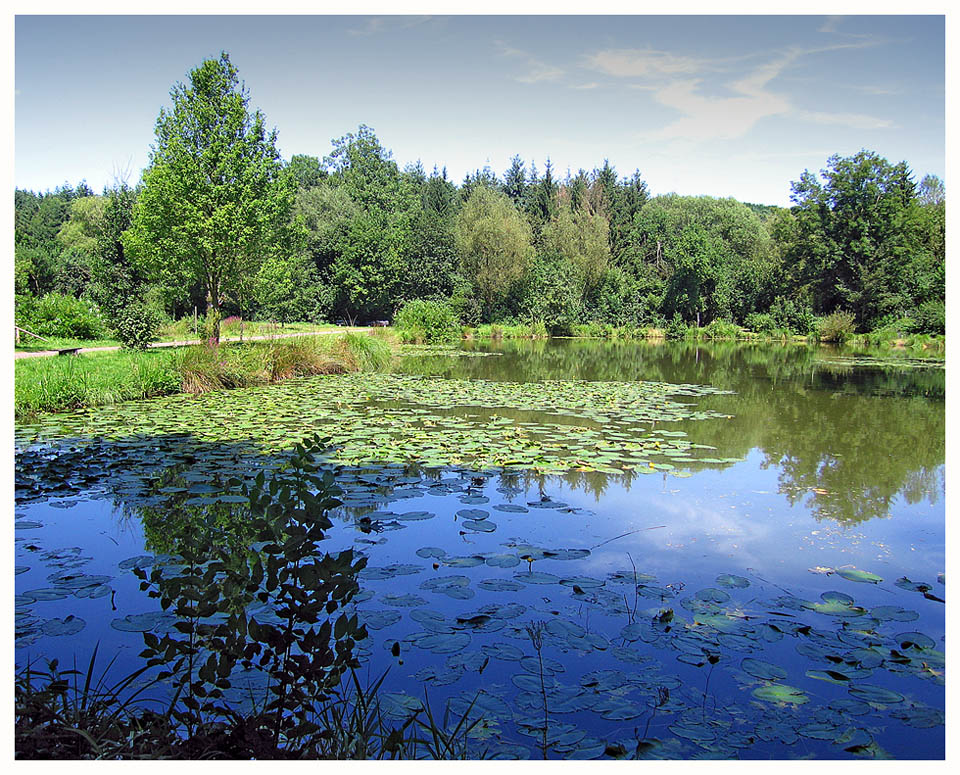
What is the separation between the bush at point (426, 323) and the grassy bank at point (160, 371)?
13038mm

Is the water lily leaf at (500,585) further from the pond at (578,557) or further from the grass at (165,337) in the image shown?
the grass at (165,337)

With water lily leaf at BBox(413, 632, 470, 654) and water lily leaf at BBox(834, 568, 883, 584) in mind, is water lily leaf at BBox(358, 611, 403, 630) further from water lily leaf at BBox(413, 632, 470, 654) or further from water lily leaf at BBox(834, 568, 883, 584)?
water lily leaf at BBox(834, 568, 883, 584)

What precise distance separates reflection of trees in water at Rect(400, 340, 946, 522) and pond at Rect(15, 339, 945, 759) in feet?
0.23

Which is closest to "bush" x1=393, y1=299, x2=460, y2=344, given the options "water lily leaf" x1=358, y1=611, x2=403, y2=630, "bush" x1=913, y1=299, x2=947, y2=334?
"bush" x1=913, y1=299, x2=947, y2=334

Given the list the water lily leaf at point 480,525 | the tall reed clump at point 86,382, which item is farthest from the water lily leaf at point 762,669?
the tall reed clump at point 86,382

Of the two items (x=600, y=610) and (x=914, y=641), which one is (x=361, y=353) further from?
(x=914, y=641)

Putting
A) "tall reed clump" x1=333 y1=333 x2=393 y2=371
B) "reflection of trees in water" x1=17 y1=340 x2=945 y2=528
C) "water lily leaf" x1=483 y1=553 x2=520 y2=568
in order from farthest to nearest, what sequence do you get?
"tall reed clump" x1=333 y1=333 x2=393 y2=371 → "reflection of trees in water" x1=17 y1=340 x2=945 y2=528 → "water lily leaf" x1=483 y1=553 x2=520 y2=568

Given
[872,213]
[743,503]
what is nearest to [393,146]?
[872,213]

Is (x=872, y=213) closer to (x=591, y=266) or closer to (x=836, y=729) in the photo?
(x=591, y=266)

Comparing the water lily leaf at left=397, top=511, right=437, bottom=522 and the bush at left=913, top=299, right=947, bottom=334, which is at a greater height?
the bush at left=913, top=299, right=947, bottom=334

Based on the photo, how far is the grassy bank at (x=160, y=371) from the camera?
9.70m

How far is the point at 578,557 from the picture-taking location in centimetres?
477

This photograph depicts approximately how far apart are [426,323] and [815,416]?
22.0 m

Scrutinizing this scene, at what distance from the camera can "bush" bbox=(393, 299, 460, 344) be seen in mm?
29828
